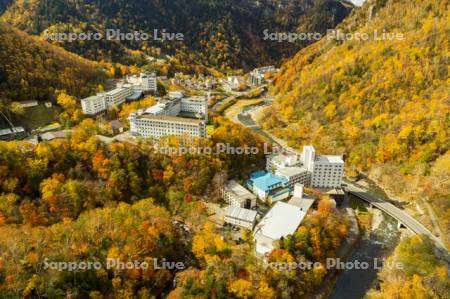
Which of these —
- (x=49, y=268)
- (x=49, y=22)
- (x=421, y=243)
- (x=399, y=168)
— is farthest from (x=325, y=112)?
(x=49, y=22)

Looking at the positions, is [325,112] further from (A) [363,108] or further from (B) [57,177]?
(B) [57,177]

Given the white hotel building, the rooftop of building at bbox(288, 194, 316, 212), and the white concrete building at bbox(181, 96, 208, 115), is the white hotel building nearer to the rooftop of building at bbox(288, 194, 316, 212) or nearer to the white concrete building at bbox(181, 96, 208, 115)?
the rooftop of building at bbox(288, 194, 316, 212)

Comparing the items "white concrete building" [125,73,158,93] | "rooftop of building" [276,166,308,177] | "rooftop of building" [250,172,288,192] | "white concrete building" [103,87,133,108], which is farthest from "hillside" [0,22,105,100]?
"rooftop of building" [276,166,308,177]

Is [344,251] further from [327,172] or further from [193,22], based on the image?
[193,22]

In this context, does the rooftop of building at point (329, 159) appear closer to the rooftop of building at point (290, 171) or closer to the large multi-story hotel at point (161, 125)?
the rooftop of building at point (290, 171)

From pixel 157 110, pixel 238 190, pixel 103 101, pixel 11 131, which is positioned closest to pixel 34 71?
pixel 103 101

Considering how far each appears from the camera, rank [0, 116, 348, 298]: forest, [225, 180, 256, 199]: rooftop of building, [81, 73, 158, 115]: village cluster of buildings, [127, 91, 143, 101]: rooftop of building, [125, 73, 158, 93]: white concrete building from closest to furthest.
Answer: [0, 116, 348, 298]: forest < [225, 180, 256, 199]: rooftop of building < [81, 73, 158, 115]: village cluster of buildings < [127, 91, 143, 101]: rooftop of building < [125, 73, 158, 93]: white concrete building

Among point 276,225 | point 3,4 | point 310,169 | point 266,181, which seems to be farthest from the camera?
point 3,4
